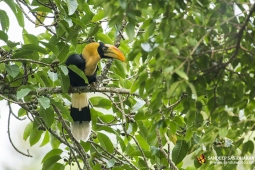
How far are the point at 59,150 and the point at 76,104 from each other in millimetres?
809

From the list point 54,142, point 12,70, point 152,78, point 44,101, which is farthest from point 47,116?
point 152,78

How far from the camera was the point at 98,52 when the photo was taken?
201 inches

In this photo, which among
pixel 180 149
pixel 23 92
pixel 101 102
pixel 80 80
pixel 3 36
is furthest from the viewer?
pixel 80 80

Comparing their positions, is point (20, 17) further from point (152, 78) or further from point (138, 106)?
point (152, 78)

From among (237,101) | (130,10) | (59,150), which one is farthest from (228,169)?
(59,150)

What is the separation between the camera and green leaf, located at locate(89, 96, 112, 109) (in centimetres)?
473

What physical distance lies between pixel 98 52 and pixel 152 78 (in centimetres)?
232

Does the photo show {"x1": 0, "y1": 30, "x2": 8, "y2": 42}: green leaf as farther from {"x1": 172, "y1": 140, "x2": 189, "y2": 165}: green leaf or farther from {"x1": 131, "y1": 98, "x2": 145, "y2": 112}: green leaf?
{"x1": 172, "y1": 140, "x2": 189, "y2": 165}: green leaf

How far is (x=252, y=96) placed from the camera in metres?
2.79

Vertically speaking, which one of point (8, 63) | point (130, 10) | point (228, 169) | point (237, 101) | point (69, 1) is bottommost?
point (228, 169)

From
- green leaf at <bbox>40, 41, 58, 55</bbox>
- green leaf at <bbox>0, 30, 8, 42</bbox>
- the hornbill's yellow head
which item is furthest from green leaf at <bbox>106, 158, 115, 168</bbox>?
green leaf at <bbox>0, 30, 8, 42</bbox>

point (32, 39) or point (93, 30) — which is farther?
point (93, 30)

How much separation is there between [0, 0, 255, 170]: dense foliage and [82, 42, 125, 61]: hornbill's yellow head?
0.34 feet

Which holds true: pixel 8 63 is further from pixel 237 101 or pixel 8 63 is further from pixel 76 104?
pixel 237 101
